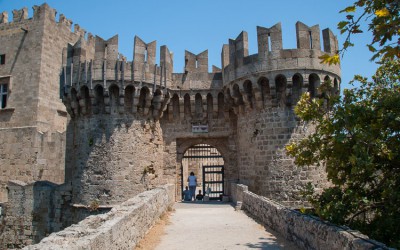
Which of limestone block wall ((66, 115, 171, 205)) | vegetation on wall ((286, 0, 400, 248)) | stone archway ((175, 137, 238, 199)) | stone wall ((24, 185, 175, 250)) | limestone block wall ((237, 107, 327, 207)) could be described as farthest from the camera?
stone archway ((175, 137, 238, 199))

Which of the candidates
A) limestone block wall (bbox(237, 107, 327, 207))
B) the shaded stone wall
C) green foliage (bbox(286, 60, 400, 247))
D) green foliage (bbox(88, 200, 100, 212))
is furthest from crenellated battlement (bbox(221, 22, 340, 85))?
the shaded stone wall

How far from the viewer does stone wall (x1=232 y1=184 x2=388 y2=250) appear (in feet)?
14.2

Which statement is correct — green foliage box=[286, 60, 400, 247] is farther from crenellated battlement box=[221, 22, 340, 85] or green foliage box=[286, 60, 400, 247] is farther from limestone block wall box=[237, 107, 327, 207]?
crenellated battlement box=[221, 22, 340, 85]

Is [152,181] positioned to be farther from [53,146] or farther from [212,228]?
[53,146]

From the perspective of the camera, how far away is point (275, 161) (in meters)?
12.3

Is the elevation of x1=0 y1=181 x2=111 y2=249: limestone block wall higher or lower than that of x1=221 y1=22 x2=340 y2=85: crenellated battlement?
lower

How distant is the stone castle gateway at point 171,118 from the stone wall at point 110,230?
16.0 ft

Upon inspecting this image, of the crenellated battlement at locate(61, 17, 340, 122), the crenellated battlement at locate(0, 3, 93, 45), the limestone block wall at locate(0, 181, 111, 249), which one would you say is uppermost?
the crenellated battlement at locate(0, 3, 93, 45)

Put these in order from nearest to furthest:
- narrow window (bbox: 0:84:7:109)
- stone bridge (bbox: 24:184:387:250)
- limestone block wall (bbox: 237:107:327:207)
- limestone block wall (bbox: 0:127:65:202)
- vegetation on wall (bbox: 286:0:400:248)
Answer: stone bridge (bbox: 24:184:387:250) < vegetation on wall (bbox: 286:0:400:248) < limestone block wall (bbox: 237:107:327:207) < limestone block wall (bbox: 0:127:65:202) < narrow window (bbox: 0:84:7:109)

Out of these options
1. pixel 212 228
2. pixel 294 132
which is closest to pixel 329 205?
pixel 212 228

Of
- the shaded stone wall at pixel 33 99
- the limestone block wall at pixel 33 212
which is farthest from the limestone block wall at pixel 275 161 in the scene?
the shaded stone wall at pixel 33 99

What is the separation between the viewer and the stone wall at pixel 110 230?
422 centimetres

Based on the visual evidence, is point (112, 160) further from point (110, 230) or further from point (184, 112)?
point (110, 230)

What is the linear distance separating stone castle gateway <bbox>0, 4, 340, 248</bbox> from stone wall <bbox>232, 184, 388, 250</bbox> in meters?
3.59
